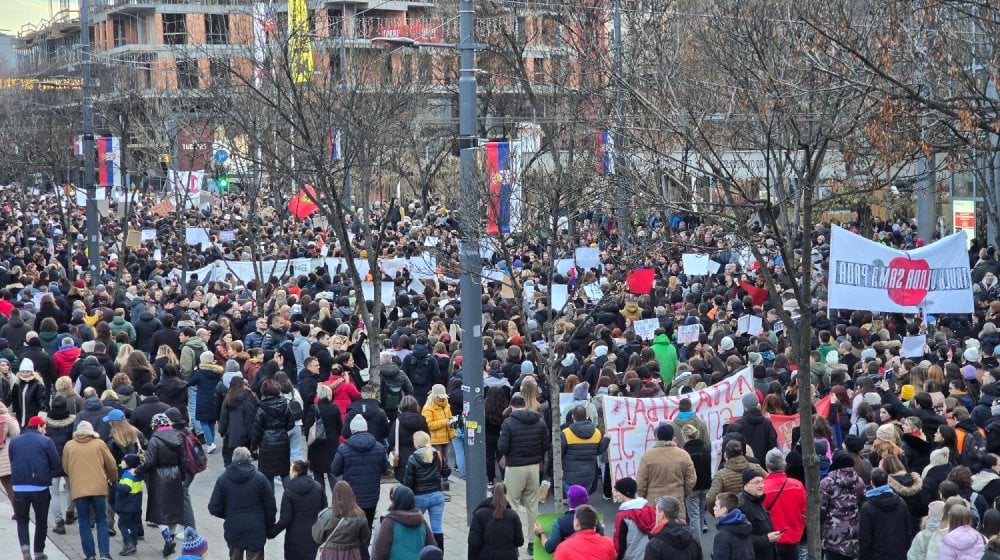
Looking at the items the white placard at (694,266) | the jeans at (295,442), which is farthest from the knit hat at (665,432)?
the white placard at (694,266)

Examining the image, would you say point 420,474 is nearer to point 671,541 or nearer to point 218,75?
point 671,541

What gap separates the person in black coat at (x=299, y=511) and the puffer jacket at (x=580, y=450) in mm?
2839

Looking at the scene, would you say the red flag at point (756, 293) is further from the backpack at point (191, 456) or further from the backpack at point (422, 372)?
the backpack at point (191, 456)

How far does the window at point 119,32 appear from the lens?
8762 cm

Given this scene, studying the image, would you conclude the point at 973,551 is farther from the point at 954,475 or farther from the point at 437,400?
the point at 437,400

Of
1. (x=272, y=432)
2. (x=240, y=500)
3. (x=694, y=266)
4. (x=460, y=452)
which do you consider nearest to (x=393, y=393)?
(x=460, y=452)

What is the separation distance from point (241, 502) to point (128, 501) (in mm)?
1798

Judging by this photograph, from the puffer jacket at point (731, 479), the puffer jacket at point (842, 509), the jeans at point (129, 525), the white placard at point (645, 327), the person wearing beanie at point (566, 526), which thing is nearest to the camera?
the person wearing beanie at point (566, 526)

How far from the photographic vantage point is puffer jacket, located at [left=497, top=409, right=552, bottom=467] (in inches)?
517

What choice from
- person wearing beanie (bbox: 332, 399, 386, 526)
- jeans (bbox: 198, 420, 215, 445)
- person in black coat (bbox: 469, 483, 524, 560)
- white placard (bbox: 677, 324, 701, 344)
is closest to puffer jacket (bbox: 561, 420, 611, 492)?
person wearing beanie (bbox: 332, 399, 386, 526)

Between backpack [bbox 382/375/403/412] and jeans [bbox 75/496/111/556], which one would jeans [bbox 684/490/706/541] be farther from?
jeans [bbox 75/496/111/556]

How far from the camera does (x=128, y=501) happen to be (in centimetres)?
1270

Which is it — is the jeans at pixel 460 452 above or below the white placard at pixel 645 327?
below

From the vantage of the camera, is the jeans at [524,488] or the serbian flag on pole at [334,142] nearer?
the jeans at [524,488]
